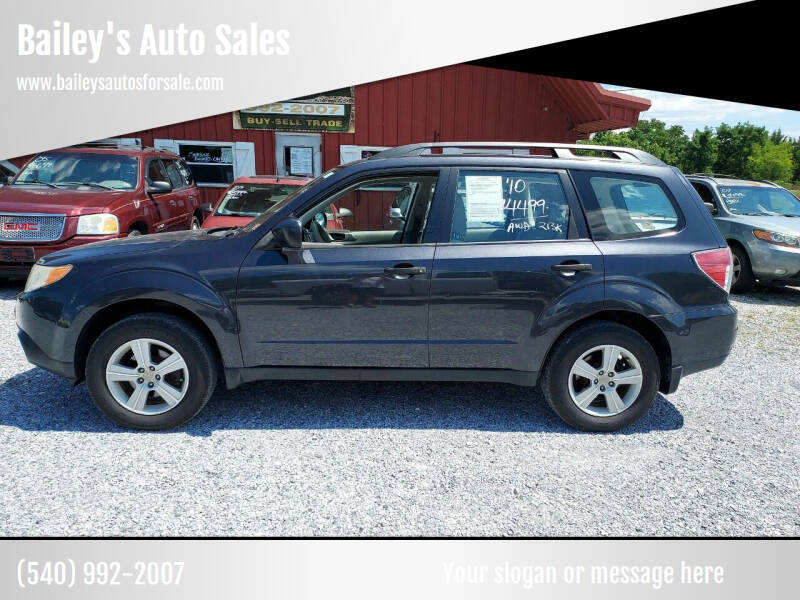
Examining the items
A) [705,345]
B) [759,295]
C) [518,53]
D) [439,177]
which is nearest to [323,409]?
[439,177]

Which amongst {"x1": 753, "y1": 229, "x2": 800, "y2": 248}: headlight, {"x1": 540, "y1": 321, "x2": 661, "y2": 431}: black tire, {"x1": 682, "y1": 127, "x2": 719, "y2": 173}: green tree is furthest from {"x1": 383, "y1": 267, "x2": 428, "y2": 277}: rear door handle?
{"x1": 682, "y1": 127, "x2": 719, "y2": 173}: green tree

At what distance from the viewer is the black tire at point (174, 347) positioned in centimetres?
335

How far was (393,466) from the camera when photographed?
10.2ft

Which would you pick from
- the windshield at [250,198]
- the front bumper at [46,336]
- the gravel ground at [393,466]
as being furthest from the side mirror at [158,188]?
the front bumper at [46,336]

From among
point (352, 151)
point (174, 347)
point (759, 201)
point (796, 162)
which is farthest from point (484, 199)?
point (796, 162)

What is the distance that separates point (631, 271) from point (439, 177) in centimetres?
127

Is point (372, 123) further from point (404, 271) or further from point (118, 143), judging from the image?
point (404, 271)

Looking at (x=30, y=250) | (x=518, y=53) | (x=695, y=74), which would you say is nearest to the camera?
(x=30, y=250)

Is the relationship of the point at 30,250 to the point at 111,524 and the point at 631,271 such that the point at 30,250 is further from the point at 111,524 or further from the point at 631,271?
the point at 631,271

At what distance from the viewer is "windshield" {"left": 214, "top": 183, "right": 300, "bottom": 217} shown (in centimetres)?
736

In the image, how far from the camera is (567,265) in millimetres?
3375

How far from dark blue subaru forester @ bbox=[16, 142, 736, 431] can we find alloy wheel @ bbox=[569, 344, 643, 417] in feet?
0.03

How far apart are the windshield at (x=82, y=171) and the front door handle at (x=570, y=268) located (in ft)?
20.1

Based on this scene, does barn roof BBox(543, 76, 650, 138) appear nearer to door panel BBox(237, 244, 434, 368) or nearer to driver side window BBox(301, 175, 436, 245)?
driver side window BBox(301, 175, 436, 245)
